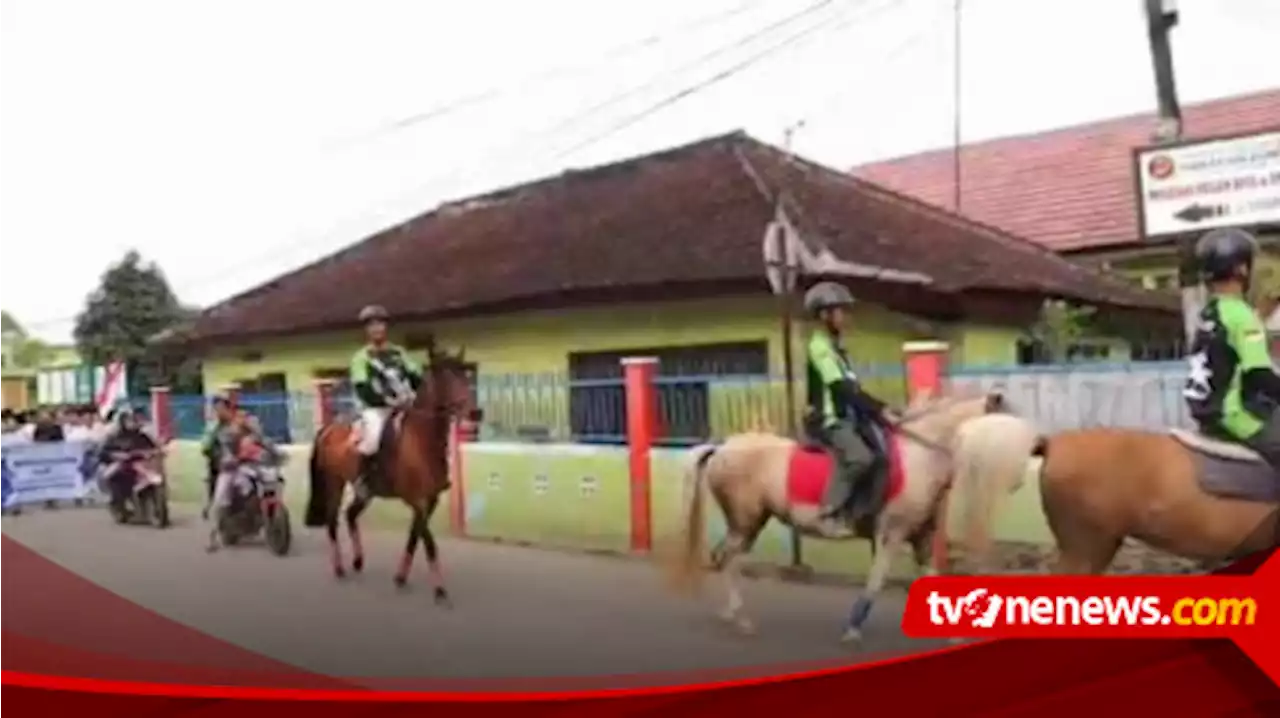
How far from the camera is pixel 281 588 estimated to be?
85.3 inches

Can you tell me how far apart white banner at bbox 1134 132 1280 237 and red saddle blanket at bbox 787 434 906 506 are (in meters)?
0.45

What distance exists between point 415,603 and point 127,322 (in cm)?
53

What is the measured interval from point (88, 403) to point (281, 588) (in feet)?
1.16

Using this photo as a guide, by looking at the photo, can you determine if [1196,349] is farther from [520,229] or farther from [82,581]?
[82,581]

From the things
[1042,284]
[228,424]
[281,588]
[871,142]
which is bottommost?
[281,588]

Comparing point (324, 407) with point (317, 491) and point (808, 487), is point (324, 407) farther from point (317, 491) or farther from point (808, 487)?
point (808, 487)

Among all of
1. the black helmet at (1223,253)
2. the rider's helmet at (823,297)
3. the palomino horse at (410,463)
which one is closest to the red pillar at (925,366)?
the rider's helmet at (823,297)

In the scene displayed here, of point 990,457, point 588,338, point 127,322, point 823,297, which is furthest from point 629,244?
point 127,322

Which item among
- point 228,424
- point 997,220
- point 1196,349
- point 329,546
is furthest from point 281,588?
point 1196,349

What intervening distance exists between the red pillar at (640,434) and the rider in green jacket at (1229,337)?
2.35 feet

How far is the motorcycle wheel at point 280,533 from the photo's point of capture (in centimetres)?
215

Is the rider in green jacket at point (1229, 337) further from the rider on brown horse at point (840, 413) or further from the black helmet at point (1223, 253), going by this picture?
the rider on brown horse at point (840, 413)

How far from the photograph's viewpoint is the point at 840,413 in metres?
2.10
